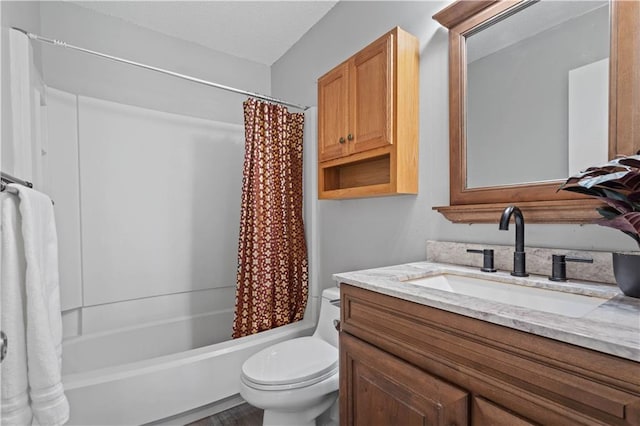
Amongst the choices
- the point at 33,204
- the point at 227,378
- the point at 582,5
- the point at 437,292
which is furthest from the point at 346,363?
the point at 582,5

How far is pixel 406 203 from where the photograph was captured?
5.12ft

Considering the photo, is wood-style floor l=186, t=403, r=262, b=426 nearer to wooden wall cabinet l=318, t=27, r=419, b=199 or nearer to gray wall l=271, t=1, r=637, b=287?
gray wall l=271, t=1, r=637, b=287

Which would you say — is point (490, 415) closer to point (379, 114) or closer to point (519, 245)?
point (519, 245)

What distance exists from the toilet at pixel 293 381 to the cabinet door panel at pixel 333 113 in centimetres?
102

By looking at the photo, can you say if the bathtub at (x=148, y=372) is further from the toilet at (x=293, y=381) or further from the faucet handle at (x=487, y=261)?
the faucet handle at (x=487, y=261)

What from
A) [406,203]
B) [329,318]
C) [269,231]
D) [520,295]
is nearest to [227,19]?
[269,231]

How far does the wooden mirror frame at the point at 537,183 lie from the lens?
88 cm

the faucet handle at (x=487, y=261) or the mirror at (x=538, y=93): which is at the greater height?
the mirror at (x=538, y=93)

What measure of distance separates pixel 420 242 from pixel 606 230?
2.24 ft

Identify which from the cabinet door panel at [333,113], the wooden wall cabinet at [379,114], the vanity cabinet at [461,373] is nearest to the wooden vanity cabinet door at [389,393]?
the vanity cabinet at [461,373]

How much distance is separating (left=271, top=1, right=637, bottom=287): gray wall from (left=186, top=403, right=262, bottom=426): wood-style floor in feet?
2.93

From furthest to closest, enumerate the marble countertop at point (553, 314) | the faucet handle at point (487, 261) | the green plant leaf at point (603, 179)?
the faucet handle at point (487, 261)
the green plant leaf at point (603, 179)
the marble countertop at point (553, 314)

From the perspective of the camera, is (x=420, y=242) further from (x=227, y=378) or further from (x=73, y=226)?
(x=73, y=226)

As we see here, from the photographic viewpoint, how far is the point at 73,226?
197 centimetres
